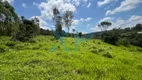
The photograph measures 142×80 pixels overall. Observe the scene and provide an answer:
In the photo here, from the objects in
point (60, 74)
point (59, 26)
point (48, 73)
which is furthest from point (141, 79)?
point (59, 26)

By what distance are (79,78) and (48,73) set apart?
1.97 metres

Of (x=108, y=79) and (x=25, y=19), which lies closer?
(x=108, y=79)

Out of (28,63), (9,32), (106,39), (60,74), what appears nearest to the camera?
(60,74)

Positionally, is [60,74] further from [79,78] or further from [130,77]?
[130,77]

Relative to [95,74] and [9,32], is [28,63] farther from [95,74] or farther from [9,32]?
[9,32]

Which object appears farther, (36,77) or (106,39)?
(106,39)

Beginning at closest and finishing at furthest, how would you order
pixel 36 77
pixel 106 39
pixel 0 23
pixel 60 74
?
pixel 36 77, pixel 60 74, pixel 0 23, pixel 106 39

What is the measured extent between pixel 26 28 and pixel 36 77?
23333mm

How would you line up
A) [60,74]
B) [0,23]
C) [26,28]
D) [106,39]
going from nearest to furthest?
[60,74] → [26,28] → [0,23] → [106,39]

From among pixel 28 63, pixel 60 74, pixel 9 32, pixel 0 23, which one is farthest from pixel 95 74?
pixel 9 32

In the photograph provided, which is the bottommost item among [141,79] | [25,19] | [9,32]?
[141,79]

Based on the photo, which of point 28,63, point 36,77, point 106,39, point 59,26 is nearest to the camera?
point 36,77

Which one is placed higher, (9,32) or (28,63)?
(9,32)

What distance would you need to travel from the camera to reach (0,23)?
3406 cm
